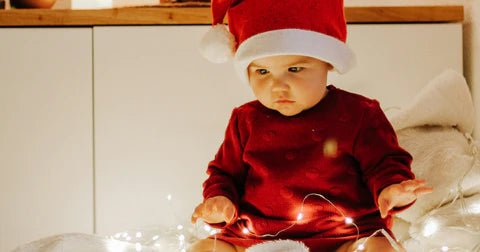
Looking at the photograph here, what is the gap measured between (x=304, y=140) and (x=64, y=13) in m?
0.70

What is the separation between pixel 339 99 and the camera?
980 millimetres

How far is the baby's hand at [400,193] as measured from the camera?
789 millimetres

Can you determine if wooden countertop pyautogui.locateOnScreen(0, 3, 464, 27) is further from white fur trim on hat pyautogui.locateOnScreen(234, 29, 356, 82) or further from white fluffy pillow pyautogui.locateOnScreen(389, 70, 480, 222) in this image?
white fur trim on hat pyautogui.locateOnScreen(234, 29, 356, 82)

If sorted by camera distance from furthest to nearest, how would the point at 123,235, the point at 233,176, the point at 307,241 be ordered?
1. the point at 123,235
2. the point at 233,176
3. the point at 307,241

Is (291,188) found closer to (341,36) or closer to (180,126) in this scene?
(341,36)

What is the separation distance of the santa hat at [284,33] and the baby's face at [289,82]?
2 centimetres

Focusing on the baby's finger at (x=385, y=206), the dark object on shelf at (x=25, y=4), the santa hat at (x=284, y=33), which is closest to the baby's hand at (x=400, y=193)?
the baby's finger at (x=385, y=206)

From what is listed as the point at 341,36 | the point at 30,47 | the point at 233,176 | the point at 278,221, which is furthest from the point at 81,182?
the point at 341,36

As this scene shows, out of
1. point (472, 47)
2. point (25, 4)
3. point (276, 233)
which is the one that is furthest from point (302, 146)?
point (25, 4)

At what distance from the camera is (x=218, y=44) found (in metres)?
0.95

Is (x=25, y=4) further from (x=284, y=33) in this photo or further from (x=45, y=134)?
(x=284, y=33)

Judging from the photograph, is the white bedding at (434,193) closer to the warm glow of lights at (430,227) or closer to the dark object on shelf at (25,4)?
the warm glow of lights at (430,227)

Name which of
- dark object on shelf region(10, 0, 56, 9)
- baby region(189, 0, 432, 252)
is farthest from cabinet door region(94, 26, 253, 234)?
baby region(189, 0, 432, 252)

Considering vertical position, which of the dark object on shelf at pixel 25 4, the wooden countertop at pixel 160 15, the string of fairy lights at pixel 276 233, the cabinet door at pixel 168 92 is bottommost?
the string of fairy lights at pixel 276 233
